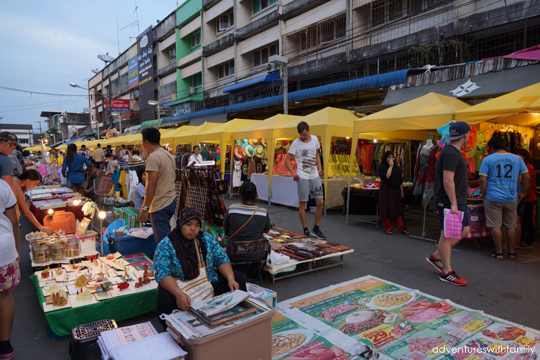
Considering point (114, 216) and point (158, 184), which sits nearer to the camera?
point (158, 184)

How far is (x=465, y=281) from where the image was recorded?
3.96 meters

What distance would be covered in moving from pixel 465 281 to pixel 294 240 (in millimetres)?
2391

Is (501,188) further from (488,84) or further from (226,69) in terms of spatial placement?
(226,69)

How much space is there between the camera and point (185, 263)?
2611 mm

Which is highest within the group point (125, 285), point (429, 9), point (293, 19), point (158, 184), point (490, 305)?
point (293, 19)

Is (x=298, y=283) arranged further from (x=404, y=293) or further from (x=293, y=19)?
(x=293, y=19)

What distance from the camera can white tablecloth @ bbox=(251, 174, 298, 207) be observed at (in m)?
9.27

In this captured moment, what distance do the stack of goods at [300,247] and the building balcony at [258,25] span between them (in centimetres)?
1588

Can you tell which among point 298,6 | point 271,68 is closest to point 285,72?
point 271,68

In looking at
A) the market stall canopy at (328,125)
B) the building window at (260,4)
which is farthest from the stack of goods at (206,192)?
the building window at (260,4)

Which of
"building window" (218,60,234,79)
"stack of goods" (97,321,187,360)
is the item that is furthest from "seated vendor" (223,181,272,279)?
"building window" (218,60,234,79)

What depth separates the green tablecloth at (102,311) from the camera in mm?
2859

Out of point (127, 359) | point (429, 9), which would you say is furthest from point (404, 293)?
point (429, 9)

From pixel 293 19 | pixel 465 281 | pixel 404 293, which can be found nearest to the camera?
pixel 404 293
